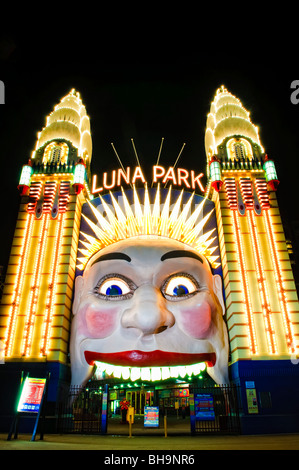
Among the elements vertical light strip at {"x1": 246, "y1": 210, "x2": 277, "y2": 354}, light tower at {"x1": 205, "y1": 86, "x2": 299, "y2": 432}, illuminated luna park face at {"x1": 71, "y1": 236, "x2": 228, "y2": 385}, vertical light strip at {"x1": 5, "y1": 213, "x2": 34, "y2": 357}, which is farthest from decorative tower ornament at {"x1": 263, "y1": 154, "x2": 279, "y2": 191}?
vertical light strip at {"x1": 5, "y1": 213, "x2": 34, "y2": 357}

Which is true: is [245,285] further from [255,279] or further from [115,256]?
[115,256]

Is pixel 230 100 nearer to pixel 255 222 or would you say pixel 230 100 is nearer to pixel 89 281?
pixel 255 222

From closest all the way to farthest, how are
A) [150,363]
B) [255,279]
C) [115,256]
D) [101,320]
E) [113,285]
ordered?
[150,363] → [101,320] → [115,256] → [113,285] → [255,279]

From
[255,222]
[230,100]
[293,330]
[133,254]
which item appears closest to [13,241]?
[133,254]

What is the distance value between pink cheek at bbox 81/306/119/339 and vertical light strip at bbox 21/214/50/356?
3.71m

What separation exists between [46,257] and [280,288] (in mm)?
11148

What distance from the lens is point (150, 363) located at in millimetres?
11805

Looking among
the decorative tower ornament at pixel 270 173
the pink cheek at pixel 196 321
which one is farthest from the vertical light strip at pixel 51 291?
the decorative tower ornament at pixel 270 173

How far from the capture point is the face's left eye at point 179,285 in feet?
40.6

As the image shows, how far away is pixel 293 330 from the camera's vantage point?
13891 millimetres

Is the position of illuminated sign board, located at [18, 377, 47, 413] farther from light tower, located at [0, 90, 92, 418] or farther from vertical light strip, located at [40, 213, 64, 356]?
vertical light strip, located at [40, 213, 64, 356]

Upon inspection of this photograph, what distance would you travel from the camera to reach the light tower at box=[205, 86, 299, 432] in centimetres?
1288

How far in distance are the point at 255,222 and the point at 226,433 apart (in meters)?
9.52

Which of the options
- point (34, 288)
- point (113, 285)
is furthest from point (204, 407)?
point (34, 288)
